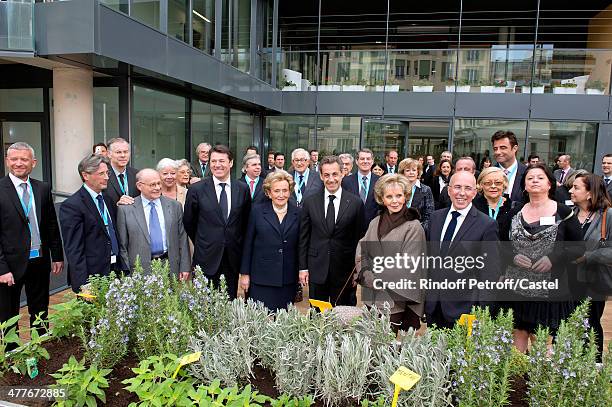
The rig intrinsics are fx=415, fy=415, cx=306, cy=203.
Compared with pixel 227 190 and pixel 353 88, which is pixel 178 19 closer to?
pixel 227 190

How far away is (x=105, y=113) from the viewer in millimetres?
7508

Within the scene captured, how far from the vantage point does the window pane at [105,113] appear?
7469mm

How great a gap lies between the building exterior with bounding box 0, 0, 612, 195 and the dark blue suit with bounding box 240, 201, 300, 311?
13.2 ft

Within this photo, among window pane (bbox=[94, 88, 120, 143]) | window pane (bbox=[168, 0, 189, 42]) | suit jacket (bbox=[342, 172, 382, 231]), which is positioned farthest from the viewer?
window pane (bbox=[168, 0, 189, 42])

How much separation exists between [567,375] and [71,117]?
761 cm

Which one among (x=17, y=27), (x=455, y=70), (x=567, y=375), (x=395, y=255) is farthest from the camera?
(x=455, y=70)

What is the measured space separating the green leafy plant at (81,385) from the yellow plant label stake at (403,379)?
118 cm

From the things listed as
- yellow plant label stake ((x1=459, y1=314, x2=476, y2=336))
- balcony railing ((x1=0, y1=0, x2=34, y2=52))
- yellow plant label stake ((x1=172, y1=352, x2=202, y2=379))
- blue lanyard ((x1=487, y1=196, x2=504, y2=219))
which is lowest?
yellow plant label stake ((x1=172, y1=352, x2=202, y2=379))

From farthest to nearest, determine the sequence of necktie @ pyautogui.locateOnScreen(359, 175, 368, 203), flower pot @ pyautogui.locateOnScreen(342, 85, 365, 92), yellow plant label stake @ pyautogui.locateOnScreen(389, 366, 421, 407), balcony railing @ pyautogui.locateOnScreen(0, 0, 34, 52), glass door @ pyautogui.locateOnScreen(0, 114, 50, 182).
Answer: flower pot @ pyautogui.locateOnScreen(342, 85, 365, 92)
glass door @ pyautogui.locateOnScreen(0, 114, 50, 182)
balcony railing @ pyautogui.locateOnScreen(0, 0, 34, 52)
necktie @ pyautogui.locateOnScreen(359, 175, 368, 203)
yellow plant label stake @ pyautogui.locateOnScreen(389, 366, 421, 407)

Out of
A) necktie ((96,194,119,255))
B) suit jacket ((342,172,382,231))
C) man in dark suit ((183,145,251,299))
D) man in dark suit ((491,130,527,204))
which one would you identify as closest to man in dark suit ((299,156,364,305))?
man in dark suit ((183,145,251,299))

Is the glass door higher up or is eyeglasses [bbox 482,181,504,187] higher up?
the glass door

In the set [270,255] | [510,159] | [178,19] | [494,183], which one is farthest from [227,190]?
[178,19]

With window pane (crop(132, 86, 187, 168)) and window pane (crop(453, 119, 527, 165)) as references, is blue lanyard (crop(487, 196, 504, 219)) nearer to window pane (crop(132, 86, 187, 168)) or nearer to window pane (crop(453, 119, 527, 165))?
window pane (crop(132, 86, 187, 168))

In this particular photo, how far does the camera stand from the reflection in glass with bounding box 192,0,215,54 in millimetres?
8922
